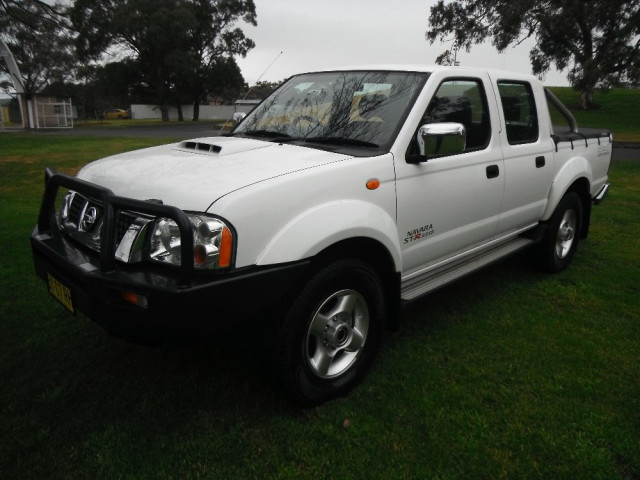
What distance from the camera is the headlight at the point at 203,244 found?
7.55 feet

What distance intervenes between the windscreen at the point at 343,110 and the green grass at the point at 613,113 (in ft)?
70.7

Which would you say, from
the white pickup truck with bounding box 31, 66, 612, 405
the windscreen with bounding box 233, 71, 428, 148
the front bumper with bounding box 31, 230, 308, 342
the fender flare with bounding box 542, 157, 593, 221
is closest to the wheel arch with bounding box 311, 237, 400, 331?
the white pickup truck with bounding box 31, 66, 612, 405

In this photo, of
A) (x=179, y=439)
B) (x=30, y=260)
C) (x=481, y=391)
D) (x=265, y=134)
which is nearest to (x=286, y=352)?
(x=179, y=439)

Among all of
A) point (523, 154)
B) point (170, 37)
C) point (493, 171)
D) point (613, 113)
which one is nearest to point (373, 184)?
point (493, 171)

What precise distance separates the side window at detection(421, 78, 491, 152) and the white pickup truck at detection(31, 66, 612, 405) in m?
0.01

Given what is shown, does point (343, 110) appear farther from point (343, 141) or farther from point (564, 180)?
point (564, 180)

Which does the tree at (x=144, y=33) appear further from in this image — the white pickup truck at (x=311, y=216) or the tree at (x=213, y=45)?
the white pickup truck at (x=311, y=216)

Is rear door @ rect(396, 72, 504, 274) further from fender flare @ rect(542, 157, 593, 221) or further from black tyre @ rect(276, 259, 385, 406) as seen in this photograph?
fender flare @ rect(542, 157, 593, 221)

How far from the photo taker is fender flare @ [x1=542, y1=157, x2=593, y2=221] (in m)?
Answer: 4.62

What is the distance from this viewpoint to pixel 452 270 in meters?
3.78

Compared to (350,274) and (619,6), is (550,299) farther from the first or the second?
(619,6)

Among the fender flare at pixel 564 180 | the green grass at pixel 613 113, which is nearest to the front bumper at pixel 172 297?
the fender flare at pixel 564 180

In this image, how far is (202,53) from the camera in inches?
1768

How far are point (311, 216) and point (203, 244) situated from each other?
1.85ft
